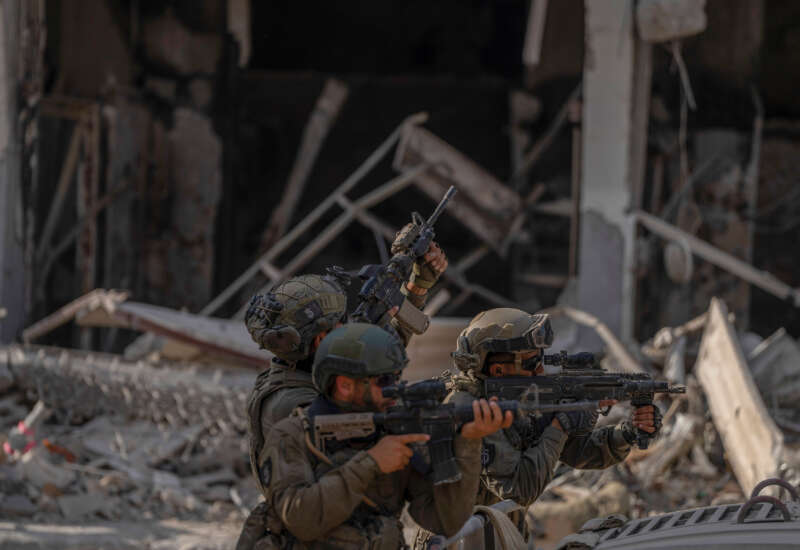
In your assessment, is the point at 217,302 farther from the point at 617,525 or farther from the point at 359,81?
the point at 617,525

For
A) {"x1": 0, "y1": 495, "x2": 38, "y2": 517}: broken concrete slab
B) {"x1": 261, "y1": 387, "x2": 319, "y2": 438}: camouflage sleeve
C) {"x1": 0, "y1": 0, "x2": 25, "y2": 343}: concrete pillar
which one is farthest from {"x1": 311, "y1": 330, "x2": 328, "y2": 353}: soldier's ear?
{"x1": 0, "y1": 0, "x2": 25, "y2": 343}: concrete pillar

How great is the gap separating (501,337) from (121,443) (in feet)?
14.3

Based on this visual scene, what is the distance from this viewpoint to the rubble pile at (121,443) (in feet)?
20.6

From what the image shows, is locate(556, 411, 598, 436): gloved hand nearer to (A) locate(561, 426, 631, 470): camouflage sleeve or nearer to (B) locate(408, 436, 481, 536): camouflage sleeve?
(A) locate(561, 426, 631, 470): camouflage sleeve

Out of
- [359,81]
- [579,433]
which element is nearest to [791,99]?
[359,81]

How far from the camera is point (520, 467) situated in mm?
3195

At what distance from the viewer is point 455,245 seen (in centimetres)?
1142

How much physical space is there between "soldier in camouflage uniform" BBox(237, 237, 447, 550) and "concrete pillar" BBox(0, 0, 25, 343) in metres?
5.33

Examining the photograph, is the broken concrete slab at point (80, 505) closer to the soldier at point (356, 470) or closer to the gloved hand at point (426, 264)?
the gloved hand at point (426, 264)

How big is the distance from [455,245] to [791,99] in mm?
4046

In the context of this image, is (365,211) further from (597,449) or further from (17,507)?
(597,449)

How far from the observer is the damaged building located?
6418mm

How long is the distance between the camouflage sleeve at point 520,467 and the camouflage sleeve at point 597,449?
251 mm

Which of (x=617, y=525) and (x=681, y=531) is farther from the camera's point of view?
(x=617, y=525)
